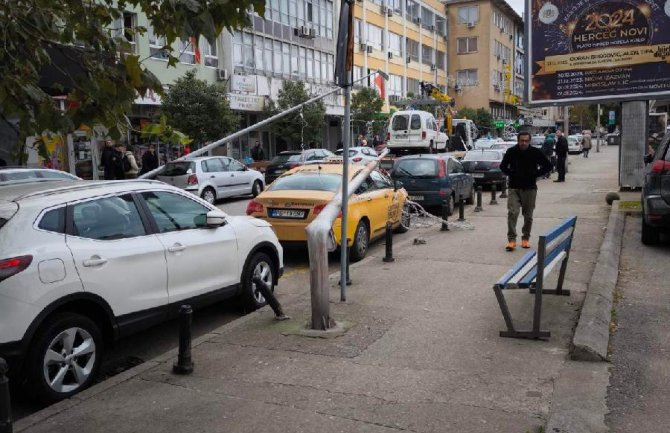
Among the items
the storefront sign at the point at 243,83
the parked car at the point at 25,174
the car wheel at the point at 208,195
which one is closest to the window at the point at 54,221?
the parked car at the point at 25,174

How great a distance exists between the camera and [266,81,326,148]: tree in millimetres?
34500

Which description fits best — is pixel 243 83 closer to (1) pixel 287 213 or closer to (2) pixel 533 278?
(1) pixel 287 213

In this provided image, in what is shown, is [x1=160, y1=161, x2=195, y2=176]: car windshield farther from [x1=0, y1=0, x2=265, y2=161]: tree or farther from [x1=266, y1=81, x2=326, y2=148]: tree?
[x1=266, y1=81, x2=326, y2=148]: tree

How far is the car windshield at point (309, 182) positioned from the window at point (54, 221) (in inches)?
208

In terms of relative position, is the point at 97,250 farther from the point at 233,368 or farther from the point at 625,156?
the point at 625,156

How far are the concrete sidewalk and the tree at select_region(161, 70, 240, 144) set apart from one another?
1934 centimetres

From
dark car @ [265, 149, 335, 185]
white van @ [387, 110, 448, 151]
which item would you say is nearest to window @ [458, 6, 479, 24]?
white van @ [387, 110, 448, 151]

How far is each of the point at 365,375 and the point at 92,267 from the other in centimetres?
228

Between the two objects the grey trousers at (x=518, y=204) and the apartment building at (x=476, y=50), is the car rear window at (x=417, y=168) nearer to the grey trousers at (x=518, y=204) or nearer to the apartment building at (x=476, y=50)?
the grey trousers at (x=518, y=204)

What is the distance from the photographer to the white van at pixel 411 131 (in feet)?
104

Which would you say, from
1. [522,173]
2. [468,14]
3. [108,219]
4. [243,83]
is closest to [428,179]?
[522,173]

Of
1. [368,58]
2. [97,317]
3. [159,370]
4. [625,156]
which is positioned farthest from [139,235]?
[368,58]

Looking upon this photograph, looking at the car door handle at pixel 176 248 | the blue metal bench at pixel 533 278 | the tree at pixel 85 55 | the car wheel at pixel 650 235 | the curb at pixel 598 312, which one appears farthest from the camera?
the car wheel at pixel 650 235

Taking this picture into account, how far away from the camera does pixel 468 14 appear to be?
Answer: 72.9 m
